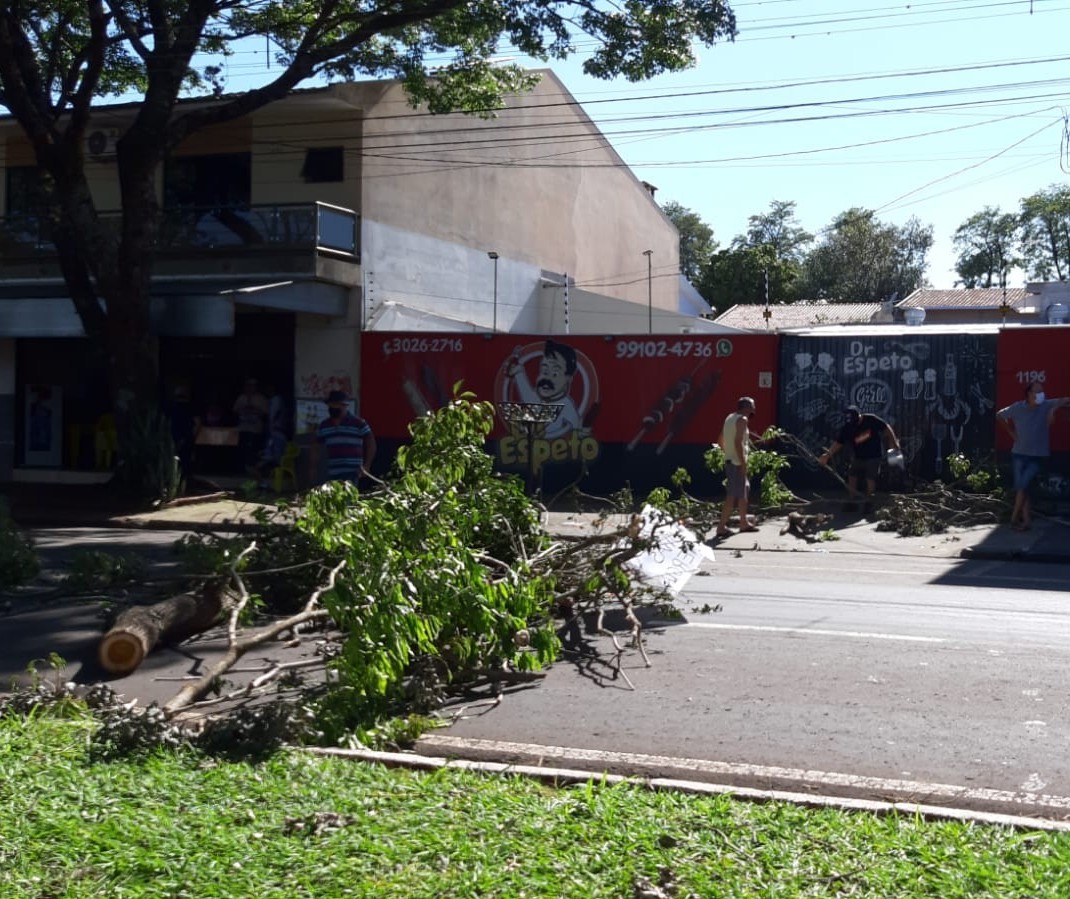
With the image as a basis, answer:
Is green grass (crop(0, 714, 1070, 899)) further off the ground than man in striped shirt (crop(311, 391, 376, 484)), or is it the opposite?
man in striped shirt (crop(311, 391, 376, 484))

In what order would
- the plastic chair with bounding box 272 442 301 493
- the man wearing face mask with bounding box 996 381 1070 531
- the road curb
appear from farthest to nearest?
1. the plastic chair with bounding box 272 442 301 493
2. the man wearing face mask with bounding box 996 381 1070 531
3. the road curb

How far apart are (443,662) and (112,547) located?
8762 millimetres

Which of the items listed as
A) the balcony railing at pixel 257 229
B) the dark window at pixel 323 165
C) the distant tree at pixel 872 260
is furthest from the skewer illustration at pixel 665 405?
the distant tree at pixel 872 260

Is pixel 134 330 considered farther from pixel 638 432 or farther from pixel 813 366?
pixel 813 366

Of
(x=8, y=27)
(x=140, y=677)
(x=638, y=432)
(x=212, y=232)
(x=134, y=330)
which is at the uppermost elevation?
(x=8, y=27)

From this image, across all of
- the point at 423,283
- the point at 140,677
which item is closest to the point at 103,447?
the point at 423,283

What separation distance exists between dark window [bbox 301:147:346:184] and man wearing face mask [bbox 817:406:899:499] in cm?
1052

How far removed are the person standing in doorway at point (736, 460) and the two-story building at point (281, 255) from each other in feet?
28.3

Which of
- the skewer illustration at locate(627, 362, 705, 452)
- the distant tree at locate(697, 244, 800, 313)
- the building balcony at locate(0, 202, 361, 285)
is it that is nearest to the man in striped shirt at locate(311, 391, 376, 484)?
the skewer illustration at locate(627, 362, 705, 452)

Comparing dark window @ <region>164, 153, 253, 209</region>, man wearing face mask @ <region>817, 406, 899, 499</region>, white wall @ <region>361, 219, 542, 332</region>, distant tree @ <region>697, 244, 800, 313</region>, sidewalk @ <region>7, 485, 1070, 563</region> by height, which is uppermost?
distant tree @ <region>697, 244, 800, 313</region>

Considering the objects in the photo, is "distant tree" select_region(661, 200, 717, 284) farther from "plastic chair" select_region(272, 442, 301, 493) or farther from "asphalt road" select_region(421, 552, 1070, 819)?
"asphalt road" select_region(421, 552, 1070, 819)

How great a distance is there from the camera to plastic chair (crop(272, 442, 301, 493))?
20.5 metres

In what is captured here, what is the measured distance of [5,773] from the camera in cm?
532

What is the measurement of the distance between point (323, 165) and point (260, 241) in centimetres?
230
